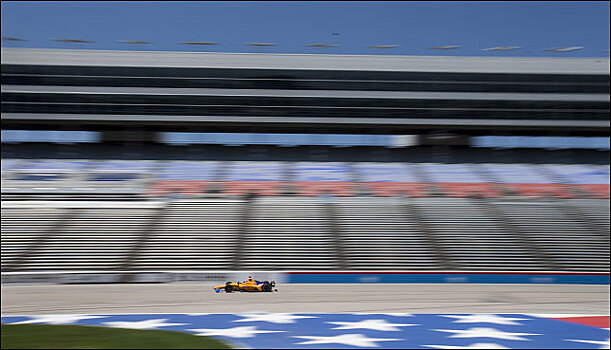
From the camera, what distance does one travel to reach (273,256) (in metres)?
18.8

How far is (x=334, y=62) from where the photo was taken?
29062 mm

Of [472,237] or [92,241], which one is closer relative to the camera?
[92,241]

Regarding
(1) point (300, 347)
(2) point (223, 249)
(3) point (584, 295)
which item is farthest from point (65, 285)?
(3) point (584, 295)

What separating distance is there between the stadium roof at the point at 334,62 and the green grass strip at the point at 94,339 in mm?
20499

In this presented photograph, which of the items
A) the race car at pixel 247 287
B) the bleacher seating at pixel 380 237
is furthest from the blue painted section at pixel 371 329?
the bleacher seating at pixel 380 237

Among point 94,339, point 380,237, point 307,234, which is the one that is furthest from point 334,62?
point 94,339

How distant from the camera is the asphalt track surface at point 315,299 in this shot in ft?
42.4

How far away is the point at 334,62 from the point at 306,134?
3954 millimetres

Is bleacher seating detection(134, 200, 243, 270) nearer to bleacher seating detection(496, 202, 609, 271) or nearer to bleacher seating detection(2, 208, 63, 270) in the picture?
bleacher seating detection(2, 208, 63, 270)

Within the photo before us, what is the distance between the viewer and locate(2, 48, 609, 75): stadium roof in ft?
92.7

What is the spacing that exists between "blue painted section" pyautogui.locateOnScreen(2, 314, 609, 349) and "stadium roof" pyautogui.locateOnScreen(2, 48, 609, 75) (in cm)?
1854

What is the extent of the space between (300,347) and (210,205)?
14612mm

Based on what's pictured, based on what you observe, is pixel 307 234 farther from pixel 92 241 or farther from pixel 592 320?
pixel 592 320

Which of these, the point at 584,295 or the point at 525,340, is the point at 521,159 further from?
the point at 525,340
